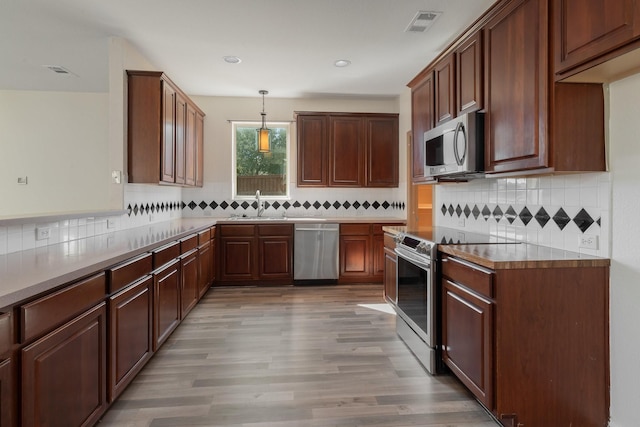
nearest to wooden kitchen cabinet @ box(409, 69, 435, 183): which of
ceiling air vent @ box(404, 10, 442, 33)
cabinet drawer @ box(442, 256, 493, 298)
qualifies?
ceiling air vent @ box(404, 10, 442, 33)

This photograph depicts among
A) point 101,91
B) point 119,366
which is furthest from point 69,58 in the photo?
point 119,366

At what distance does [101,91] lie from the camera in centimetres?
527

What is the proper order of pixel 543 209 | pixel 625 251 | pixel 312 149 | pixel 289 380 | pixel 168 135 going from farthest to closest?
pixel 312 149
pixel 168 135
pixel 289 380
pixel 543 209
pixel 625 251

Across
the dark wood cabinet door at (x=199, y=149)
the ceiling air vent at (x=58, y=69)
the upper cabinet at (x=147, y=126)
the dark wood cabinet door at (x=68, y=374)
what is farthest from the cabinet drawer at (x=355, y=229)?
the ceiling air vent at (x=58, y=69)

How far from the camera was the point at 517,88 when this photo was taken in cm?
200

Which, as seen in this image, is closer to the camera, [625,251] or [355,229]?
[625,251]

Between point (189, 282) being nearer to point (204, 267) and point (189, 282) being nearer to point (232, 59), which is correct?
point (204, 267)

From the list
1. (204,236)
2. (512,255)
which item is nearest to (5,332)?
(512,255)

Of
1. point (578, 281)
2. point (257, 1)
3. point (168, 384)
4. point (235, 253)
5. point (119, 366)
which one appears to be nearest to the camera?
point (578, 281)

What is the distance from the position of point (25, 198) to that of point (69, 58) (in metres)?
2.41

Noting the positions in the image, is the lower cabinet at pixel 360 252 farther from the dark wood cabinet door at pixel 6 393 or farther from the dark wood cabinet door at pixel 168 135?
the dark wood cabinet door at pixel 6 393

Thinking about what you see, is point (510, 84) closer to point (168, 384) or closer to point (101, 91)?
point (168, 384)

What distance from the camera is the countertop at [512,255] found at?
1743 mm

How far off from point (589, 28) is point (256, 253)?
158 inches
